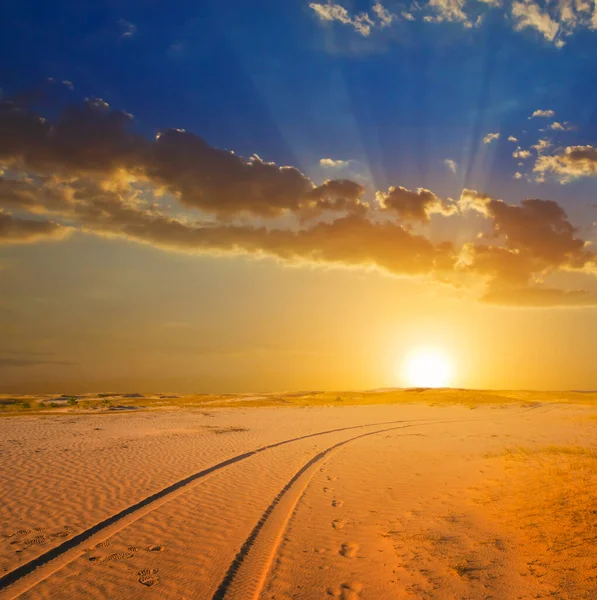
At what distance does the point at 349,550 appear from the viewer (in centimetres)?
916

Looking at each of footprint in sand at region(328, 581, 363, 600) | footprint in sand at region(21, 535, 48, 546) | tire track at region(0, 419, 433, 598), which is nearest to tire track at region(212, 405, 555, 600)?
footprint in sand at region(328, 581, 363, 600)

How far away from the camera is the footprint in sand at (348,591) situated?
7188mm

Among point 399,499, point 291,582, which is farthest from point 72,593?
point 399,499

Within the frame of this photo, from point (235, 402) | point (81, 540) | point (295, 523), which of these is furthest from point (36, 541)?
point (235, 402)

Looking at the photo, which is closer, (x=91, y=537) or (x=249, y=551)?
(x=249, y=551)

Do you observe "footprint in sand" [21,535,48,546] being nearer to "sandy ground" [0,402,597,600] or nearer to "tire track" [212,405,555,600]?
"sandy ground" [0,402,597,600]

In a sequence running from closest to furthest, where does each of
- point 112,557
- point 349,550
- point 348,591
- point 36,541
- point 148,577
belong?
point 348,591 → point 148,577 → point 112,557 → point 349,550 → point 36,541

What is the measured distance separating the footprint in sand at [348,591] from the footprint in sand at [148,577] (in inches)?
112

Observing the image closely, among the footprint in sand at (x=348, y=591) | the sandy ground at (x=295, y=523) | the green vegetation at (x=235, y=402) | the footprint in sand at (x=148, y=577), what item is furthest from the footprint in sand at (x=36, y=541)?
the green vegetation at (x=235, y=402)

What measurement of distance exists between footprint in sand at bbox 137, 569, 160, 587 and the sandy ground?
0.03m

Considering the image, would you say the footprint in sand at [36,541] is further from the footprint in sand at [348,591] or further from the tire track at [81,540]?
the footprint in sand at [348,591]

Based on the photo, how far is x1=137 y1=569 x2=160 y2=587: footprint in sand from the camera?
7.53 m

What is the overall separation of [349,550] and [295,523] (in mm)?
1871

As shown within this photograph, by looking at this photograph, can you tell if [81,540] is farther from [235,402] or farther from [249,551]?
[235,402]
